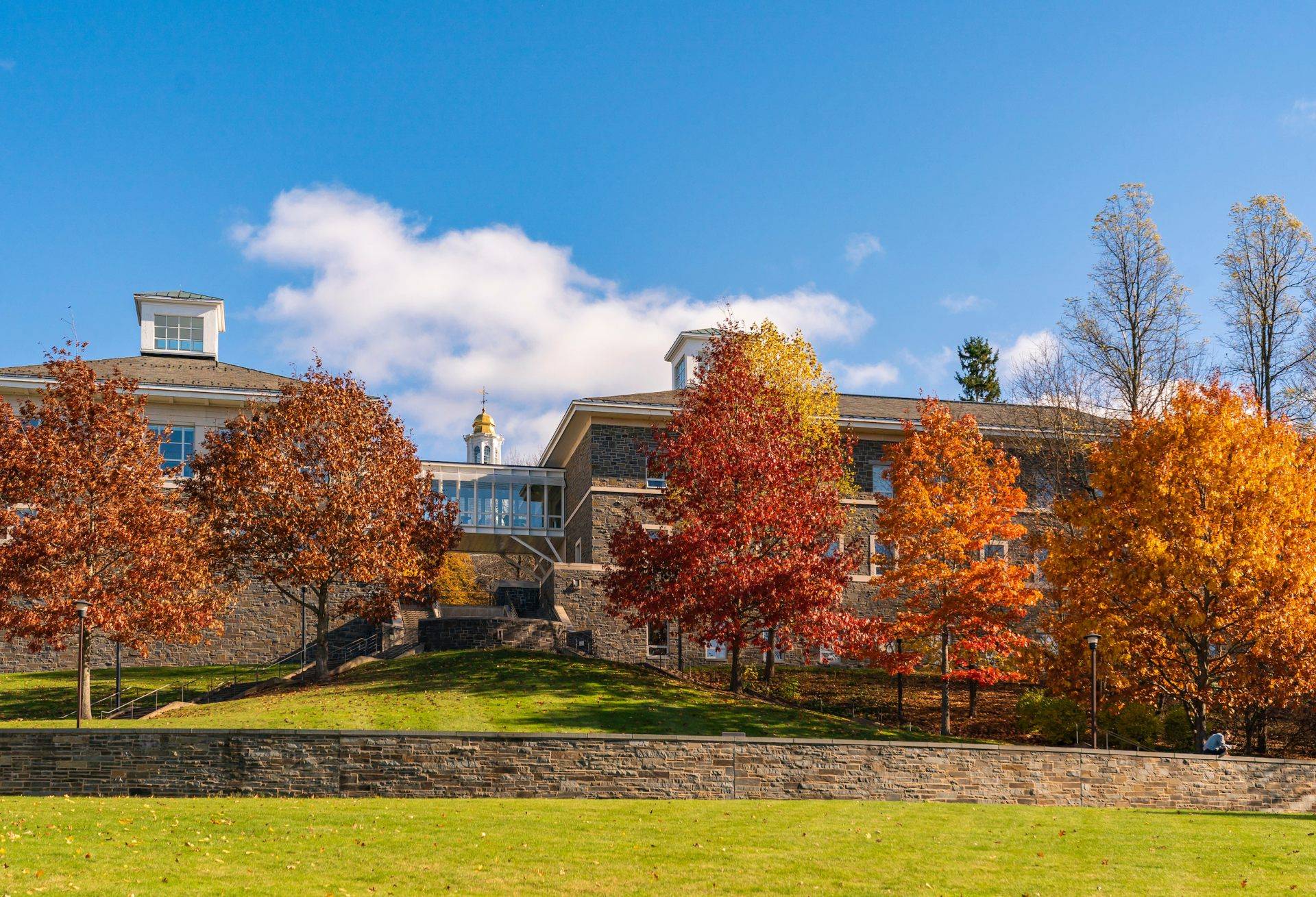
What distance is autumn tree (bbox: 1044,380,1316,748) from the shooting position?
23828mm

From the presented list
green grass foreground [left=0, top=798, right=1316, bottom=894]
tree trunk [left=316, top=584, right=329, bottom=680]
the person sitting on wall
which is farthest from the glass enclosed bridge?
green grass foreground [left=0, top=798, right=1316, bottom=894]

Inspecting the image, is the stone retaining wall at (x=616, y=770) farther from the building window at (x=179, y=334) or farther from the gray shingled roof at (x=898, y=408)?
the building window at (x=179, y=334)

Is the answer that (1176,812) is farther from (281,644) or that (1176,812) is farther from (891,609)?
(281,644)

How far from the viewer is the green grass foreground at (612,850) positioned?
38.2ft

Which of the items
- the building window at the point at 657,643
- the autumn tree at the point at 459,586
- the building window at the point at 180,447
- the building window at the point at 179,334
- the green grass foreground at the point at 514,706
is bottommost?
the green grass foreground at the point at 514,706

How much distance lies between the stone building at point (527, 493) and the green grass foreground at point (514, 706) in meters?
3.83

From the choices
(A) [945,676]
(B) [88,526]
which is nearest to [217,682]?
(B) [88,526]

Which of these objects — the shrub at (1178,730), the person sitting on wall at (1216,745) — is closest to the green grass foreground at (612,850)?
the person sitting on wall at (1216,745)

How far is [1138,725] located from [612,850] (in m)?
17.4

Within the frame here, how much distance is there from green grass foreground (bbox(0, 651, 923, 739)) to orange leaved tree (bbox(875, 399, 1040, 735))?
3084mm

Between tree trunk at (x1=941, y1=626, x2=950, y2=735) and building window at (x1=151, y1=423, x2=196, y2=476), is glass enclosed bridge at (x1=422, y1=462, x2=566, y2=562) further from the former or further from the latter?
tree trunk at (x1=941, y1=626, x2=950, y2=735)

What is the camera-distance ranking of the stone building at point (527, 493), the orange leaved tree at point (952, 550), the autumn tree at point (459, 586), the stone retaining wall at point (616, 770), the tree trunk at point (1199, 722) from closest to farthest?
the stone retaining wall at point (616, 770) < the tree trunk at point (1199, 722) < the orange leaved tree at point (952, 550) < the stone building at point (527, 493) < the autumn tree at point (459, 586)

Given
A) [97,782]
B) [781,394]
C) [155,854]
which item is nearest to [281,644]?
[781,394]

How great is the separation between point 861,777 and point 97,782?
11691 millimetres
